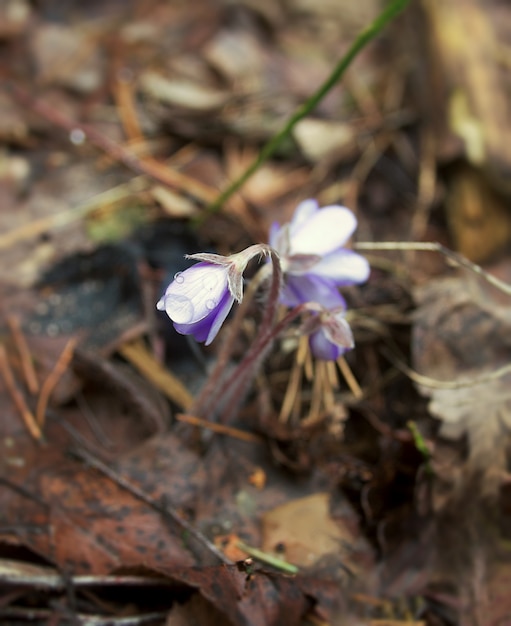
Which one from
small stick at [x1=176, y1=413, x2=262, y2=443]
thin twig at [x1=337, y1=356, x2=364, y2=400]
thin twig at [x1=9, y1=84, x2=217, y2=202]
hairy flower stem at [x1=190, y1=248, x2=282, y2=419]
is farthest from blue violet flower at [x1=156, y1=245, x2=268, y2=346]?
thin twig at [x1=9, y1=84, x2=217, y2=202]

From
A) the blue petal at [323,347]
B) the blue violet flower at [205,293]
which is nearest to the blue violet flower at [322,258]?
the blue petal at [323,347]

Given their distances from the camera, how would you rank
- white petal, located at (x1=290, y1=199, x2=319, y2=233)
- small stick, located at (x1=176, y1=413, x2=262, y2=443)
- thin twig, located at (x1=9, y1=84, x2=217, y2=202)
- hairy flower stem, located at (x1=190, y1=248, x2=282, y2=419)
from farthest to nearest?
thin twig, located at (x1=9, y1=84, x2=217, y2=202) < small stick, located at (x1=176, y1=413, x2=262, y2=443) < white petal, located at (x1=290, y1=199, x2=319, y2=233) < hairy flower stem, located at (x1=190, y1=248, x2=282, y2=419)

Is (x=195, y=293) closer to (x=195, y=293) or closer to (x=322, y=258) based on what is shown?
(x=195, y=293)

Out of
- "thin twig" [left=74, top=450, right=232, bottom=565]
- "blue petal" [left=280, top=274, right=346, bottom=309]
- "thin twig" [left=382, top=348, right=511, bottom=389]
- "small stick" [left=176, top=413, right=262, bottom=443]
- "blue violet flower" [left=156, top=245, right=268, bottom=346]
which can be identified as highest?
"blue petal" [left=280, top=274, right=346, bottom=309]

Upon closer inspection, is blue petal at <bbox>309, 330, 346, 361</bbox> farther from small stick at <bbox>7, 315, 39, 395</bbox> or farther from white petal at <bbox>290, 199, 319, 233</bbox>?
small stick at <bbox>7, 315, 39, 395</bbox>

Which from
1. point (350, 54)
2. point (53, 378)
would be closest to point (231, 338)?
point (53, 378)

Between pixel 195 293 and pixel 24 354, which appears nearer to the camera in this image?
pixel 195 293
